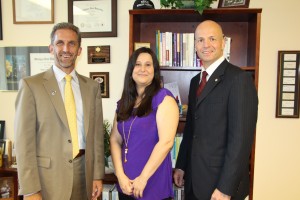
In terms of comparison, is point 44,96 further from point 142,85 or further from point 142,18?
point 142,18

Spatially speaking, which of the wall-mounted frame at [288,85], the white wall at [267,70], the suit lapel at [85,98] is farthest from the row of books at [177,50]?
the wall-mounted frame at [288,85]

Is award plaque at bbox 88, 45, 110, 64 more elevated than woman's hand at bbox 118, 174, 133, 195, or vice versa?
award plaque at bbox 88, 45, 110, 64

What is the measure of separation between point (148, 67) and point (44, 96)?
24.9 inches

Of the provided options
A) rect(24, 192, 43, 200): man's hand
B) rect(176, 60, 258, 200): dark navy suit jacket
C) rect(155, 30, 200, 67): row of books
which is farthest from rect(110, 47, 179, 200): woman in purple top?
rect(155, 30, 200, 67): row of books

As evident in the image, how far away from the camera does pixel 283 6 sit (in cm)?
238

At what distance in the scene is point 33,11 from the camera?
2602 mm

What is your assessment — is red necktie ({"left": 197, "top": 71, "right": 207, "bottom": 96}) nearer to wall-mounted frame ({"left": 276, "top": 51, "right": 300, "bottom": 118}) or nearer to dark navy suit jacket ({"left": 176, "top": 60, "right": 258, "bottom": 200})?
dark navy suit jacket ({"left": 176, "top": 60, "right": 258, "bottom": 200})

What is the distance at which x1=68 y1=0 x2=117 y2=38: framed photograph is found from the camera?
8.23ft

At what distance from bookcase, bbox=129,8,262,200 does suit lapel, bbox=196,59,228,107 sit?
61cm

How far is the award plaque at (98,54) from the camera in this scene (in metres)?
2.54

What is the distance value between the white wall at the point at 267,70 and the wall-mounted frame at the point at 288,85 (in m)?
0.05

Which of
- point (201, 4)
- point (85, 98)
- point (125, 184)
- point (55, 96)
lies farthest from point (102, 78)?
point (125, 184)

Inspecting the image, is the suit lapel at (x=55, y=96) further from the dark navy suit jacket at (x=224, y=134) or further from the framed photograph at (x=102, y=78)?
the framed photograph at (x=102, y=78)

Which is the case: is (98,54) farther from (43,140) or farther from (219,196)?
(219,196)
